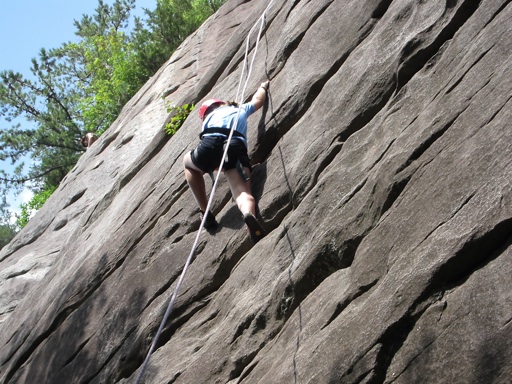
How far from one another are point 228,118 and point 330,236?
2.30 meters

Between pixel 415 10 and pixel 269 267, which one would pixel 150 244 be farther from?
pixel 415 10

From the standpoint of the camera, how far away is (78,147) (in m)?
28.8

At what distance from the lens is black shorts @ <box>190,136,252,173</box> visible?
8.14 m

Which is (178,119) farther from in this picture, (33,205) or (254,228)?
(33,205)

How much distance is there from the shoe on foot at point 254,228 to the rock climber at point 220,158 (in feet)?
0.89

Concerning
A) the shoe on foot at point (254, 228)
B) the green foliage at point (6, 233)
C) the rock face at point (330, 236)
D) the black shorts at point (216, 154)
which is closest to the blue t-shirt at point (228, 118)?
the black shorts at point (216, 154)

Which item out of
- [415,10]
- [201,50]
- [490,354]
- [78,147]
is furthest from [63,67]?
[490,354]

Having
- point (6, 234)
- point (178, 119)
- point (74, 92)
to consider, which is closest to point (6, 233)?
point (6, 234)

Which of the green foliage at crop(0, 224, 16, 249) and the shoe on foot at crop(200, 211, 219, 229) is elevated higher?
the shoe on foot at crop(200, 211, 219, 229)

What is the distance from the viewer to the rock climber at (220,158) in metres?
8.12

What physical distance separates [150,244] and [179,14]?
1599cm

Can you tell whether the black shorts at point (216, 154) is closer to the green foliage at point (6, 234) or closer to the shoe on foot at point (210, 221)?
the shoe on foot at point (210, 221)

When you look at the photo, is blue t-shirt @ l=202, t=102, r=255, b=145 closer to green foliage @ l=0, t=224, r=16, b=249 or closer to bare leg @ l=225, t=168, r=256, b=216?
bare leg @ l=225, t=168, r=256, b=216

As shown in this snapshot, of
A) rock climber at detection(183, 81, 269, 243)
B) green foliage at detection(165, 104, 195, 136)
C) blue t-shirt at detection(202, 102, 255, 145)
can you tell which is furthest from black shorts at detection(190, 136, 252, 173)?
green foliage at detection(165, 104, 195, 136)
